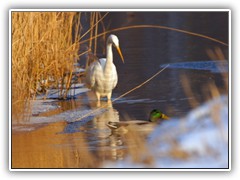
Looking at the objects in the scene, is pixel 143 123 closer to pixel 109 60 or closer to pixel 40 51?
pixel 40 51

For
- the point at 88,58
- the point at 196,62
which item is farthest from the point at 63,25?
the point at 196,62

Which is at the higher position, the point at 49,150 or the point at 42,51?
the point at 42,51

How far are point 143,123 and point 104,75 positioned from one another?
108 centimetres

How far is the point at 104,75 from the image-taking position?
7625mm

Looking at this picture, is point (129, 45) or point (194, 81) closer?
point (194, 81)

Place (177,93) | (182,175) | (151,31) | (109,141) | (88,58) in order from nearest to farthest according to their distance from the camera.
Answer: (182,175), (109,141), (177,93), (88,58), (151,31)

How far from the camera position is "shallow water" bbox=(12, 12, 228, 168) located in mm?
6254

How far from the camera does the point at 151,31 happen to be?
9.48 metres

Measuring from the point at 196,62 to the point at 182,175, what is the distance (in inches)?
94.0

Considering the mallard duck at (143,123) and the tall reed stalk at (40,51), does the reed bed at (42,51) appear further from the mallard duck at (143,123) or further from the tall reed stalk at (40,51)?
the mallard duck at (143,123)

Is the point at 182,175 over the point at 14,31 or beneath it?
beneath

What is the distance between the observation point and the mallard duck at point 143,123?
659 centimetres

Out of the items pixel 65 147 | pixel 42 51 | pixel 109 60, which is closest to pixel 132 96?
pixel 109 60

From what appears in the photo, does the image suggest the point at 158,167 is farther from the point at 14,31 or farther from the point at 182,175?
the point at 14,31
